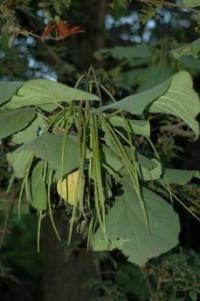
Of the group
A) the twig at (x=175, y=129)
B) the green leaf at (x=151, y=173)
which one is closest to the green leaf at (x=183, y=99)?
the green leaf at (x=151, y=173)

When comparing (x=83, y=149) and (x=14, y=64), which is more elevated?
(x=14, y=64)

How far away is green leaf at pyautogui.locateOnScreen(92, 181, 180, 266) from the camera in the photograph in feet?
2.71

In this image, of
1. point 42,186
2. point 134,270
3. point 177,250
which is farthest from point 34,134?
point 134,270

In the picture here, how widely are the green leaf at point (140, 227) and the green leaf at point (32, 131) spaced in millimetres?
171

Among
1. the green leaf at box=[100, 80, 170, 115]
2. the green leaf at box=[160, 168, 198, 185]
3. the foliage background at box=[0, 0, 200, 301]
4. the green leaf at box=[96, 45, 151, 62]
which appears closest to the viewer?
the green leaf at box=[100, 80, 170, 115]

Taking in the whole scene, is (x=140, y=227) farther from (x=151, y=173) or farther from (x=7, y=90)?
(x=7, y=90)

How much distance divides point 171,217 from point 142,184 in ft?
0.26

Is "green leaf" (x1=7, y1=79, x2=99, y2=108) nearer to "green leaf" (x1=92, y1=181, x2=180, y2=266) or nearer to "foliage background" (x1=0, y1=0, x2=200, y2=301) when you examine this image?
"green leaf" (x1=92, y1=181, x2=180, y2=266)

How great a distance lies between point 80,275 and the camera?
9.70ft

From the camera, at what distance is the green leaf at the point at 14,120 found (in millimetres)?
842

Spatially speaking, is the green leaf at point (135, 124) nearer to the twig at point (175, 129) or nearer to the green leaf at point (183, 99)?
the green leaf at point (183, 99)

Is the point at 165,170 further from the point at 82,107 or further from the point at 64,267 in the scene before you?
the point at 64,267

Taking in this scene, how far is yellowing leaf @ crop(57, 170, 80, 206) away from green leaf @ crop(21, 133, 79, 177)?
47 millimetres

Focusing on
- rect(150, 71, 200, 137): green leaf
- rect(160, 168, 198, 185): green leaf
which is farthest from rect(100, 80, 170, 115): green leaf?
rect(160, 168, 198, 185): green leaf
